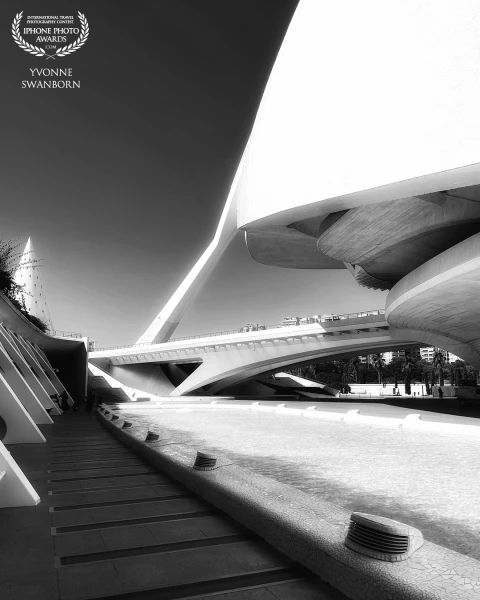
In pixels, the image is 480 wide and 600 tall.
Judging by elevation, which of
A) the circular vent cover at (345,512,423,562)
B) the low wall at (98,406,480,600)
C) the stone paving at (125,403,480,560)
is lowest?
the stone paving at (125,403,480,560)

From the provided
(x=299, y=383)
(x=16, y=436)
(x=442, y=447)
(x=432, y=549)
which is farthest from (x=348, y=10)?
(x=299, y=383)

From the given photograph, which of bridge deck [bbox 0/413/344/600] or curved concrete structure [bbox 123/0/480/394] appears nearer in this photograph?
bridge deck [bbox 0/413/344/600]

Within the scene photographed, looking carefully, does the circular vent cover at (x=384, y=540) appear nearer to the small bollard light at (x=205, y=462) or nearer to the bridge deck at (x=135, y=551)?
the bridge deck at (x=135, y=551)

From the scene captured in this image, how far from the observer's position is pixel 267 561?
331 centimetres

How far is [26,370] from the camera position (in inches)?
655

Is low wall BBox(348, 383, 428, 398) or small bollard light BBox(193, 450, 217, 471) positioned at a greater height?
small bollard light BBox(193, 450, 217, 471)

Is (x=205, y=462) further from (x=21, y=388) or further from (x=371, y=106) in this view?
(x=371, y=106)

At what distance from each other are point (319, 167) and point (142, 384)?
34540 millimetres

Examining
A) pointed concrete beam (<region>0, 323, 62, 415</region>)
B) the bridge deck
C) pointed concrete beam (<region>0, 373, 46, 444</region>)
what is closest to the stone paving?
the bridge deck

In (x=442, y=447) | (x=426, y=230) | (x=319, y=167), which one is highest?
(x=319, y=167)

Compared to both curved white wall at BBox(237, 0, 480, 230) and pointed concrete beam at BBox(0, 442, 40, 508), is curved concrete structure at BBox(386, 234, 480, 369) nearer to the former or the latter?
curved white wall at BBox(237, 0, 480, 230)

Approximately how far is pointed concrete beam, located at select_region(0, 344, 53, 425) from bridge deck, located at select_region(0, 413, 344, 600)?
5.19 meters

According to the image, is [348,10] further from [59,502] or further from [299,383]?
[299,383]

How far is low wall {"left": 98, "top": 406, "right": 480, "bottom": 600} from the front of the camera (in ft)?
8.15
